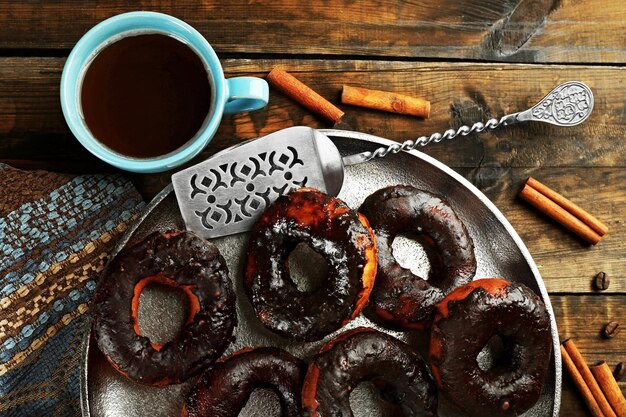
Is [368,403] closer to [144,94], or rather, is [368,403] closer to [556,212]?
[556,212]

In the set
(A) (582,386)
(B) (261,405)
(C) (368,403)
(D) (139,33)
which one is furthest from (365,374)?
(D) (139,33)

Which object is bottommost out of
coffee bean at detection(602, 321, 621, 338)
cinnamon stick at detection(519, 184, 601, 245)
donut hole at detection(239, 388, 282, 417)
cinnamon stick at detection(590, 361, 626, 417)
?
donut hole at detection(239, 388, 282, 417)

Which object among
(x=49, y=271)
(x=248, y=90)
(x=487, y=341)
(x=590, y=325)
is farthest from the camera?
(x=590, y=325)

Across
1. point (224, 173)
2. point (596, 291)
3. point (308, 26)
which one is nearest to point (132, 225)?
point (224, 173)

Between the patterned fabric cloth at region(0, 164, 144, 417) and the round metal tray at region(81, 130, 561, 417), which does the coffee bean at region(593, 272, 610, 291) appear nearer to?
the round metal tray at region(81, 130, 561, 417)

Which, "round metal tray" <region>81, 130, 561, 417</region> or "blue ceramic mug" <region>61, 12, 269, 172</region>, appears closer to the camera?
"blue ceramic mug" <region>61, 12, 269, 172</region>

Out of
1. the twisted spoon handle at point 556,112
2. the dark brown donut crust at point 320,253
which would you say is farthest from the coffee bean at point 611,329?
the dark brown donut crust at point 320,253

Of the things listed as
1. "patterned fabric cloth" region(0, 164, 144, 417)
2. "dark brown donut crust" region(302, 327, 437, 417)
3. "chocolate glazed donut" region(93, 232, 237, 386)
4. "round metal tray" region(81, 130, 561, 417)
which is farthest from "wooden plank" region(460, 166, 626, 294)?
"patterned fabric cloth" region(0, 164, 144, 417)
